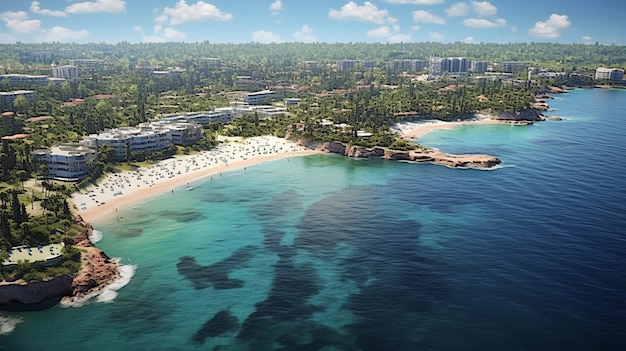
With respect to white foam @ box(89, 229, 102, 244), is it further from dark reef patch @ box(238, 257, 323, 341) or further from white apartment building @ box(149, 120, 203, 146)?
white apartment building @ box(149, 120, 203, 146)

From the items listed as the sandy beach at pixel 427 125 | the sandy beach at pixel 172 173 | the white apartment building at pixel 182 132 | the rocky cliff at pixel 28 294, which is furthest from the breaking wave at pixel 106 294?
the sandy beach at pixel 427 125

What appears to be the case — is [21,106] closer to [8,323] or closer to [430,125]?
[8,323]

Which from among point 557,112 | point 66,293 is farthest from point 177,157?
point 557,112

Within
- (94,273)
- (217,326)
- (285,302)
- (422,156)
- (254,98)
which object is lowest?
(217,326)

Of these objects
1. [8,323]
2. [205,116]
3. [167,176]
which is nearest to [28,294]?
[8,323]

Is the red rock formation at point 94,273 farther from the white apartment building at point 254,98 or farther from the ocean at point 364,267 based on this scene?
the white apartment building at point 254,98

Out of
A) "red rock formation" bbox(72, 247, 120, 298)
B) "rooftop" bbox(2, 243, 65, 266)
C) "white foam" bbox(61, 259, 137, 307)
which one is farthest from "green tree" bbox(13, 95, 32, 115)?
"white foam" bbox(61, 259, 137, 307)
